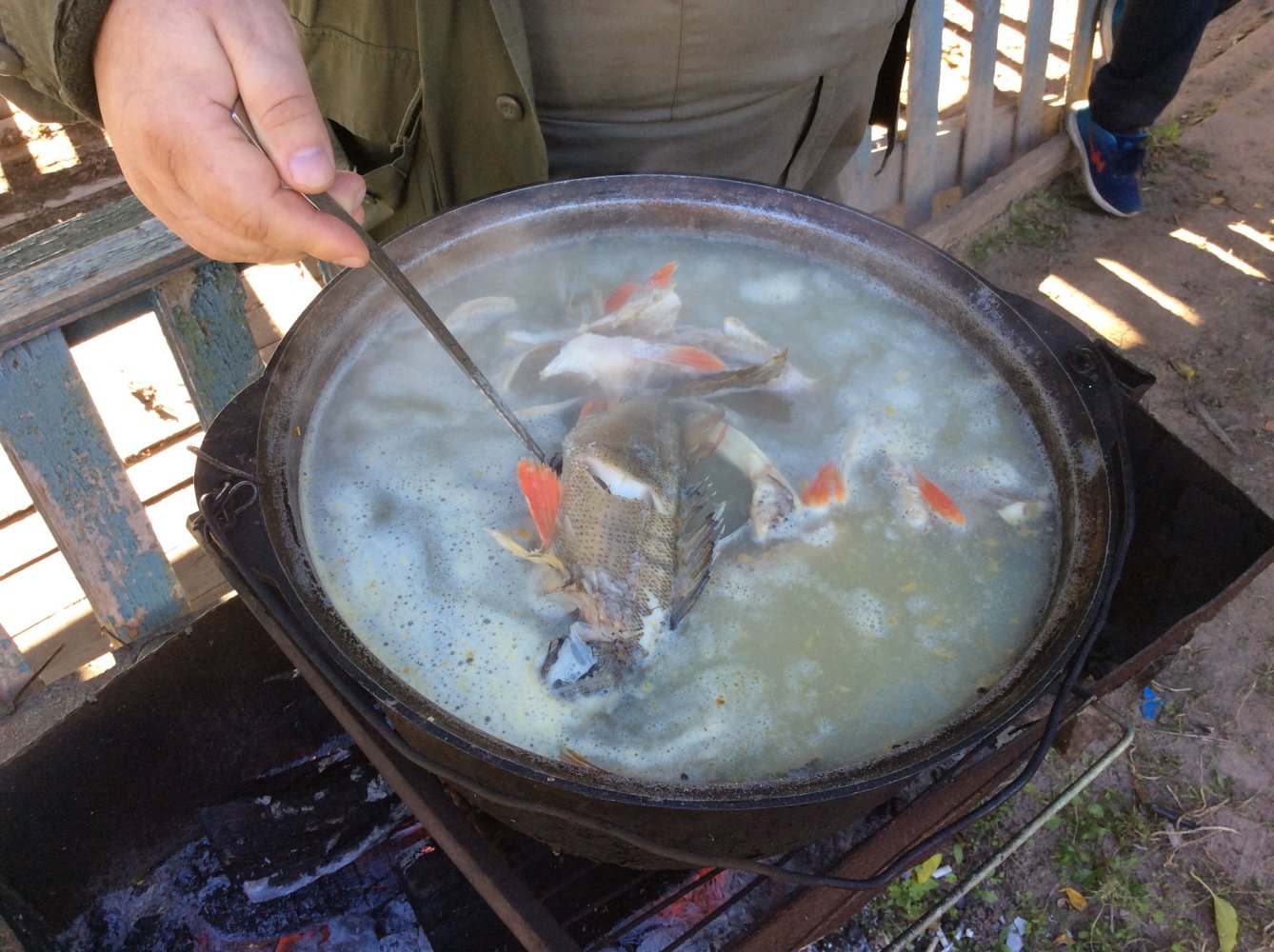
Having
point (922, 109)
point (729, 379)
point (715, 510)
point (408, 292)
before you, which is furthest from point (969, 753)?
point (922, 109)

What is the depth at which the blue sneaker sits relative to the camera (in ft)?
14.7

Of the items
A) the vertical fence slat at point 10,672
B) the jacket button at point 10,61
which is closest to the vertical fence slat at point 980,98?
the jacket button at point 10,61

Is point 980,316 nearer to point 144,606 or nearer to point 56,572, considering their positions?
point 144,606

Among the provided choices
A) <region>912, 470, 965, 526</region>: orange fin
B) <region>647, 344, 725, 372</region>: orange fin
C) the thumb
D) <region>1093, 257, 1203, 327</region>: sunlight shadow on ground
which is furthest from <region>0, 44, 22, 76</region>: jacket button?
<region>1093, 257, 1203, 327</region>: sunlight shadow on ground

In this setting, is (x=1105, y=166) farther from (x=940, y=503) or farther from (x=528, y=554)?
(x=528, y=554)

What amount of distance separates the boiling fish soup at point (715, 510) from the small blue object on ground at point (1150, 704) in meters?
1.63

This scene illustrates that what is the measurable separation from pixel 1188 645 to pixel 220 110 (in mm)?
3133

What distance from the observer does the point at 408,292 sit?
153 centimetres

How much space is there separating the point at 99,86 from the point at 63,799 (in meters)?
1.53

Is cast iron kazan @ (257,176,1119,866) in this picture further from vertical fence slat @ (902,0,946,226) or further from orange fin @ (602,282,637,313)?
vertical fence slat @ (902,0,946,226)

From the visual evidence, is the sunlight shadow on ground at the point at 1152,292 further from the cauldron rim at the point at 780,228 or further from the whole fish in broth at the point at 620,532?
the whole fish in broth at the point at 620,532

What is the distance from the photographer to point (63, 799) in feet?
6.69

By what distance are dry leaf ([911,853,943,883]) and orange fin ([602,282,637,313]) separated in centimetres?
167

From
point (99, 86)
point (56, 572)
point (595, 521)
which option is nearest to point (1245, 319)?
point (595, 521)
